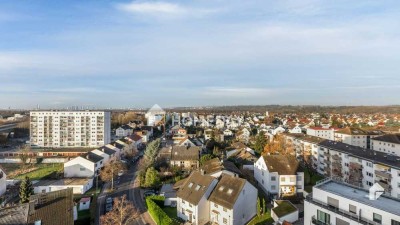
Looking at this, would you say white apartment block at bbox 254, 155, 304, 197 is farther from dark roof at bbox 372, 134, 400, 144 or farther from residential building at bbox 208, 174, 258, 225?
dark roof at bbox 372, 134, 400, 144

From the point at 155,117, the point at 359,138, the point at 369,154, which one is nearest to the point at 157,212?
the point at 369,154

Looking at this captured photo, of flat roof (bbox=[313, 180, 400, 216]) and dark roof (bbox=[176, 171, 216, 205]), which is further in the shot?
dark roof (bbox=[176, 171, 216, 205])

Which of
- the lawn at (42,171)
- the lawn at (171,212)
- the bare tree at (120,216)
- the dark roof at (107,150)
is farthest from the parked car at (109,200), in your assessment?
the dark roof at (107,150)

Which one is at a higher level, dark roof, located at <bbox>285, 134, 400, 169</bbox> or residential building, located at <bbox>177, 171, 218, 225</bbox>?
dark roof, located at <bbox>285, 134, 400, 169</bbox>

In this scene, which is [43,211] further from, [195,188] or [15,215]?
[195,188]

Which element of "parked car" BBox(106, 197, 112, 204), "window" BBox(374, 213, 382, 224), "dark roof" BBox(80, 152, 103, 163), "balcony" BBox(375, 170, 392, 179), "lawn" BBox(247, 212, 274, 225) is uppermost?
"window" BBox(374, 213, 382, 224)

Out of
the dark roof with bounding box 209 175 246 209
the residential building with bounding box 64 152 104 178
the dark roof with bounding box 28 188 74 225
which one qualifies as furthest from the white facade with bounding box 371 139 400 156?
the dark roof with bounding box 28 188 74 225

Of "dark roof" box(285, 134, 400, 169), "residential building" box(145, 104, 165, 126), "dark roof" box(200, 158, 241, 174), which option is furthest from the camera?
"residential building" box(145, 104, 165, 126)
